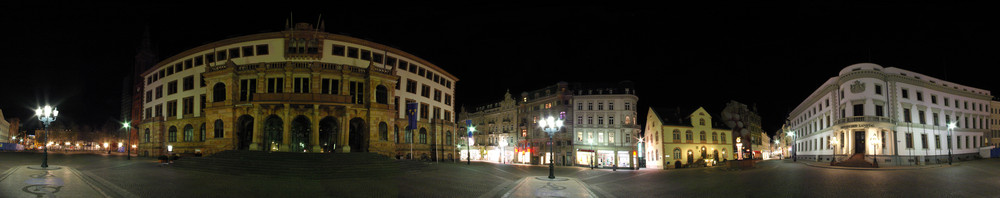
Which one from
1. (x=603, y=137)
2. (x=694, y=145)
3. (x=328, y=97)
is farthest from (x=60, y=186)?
(x=694, y=145)

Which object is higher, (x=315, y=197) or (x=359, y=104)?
(x=359, y=104)

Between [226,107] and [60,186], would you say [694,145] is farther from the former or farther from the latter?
[60,186]

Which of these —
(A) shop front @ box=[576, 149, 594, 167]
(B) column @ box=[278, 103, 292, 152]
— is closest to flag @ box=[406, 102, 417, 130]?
(B) column @ box=[278, 103, 292, 152]

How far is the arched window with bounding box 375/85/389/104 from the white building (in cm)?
4183

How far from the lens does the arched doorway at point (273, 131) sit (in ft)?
144

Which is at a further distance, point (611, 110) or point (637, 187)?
point (611, 110)

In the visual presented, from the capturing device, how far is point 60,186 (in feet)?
65.1

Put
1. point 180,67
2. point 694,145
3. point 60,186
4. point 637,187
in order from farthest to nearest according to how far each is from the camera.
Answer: point 694,145, point 180,67, point 637,187, point 60,186

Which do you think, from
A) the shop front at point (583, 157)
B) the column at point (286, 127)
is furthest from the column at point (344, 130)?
the shop front at point (583, 157)

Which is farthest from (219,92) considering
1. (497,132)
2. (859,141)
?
(859,141)

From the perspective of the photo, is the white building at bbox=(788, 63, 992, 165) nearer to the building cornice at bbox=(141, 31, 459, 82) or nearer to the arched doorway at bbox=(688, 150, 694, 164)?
the arched doorway at bbox=(688, 150, 694, 164)

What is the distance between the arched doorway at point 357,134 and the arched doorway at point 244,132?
835 cm

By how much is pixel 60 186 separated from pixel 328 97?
23093mm

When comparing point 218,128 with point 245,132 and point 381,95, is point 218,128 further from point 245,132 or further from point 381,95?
point 381,95
